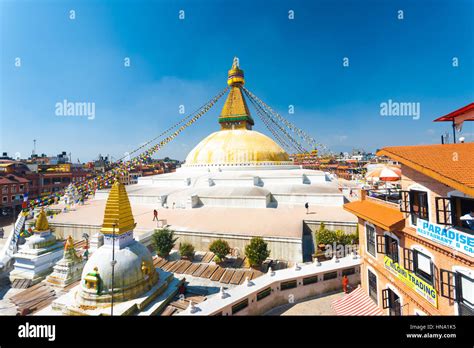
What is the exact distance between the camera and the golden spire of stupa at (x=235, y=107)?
33.9 m

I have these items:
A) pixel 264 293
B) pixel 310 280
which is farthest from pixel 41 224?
pixel 310 280

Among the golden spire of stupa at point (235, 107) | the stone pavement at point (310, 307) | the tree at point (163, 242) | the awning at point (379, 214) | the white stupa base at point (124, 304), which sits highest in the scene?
the golden spire of stupa at point (235, 107)

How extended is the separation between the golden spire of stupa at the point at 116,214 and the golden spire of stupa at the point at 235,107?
2748 centimetres

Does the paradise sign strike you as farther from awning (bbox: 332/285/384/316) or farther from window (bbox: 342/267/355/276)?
window (bbox: 342/267/355/276)

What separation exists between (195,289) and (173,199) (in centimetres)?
1210

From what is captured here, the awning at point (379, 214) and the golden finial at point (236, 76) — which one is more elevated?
the golden finial at point (236, 76)

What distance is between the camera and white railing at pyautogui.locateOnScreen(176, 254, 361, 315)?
297 inches

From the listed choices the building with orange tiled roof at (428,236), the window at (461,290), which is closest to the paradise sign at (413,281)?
the building with orange tiled roof at (428,236)

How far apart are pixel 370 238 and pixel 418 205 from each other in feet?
9.62

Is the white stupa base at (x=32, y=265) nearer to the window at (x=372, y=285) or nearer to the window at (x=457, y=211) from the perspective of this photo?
the window at (x=372, y=285)

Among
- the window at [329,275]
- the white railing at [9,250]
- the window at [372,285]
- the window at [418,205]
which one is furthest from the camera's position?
the white railing at [9,250]
